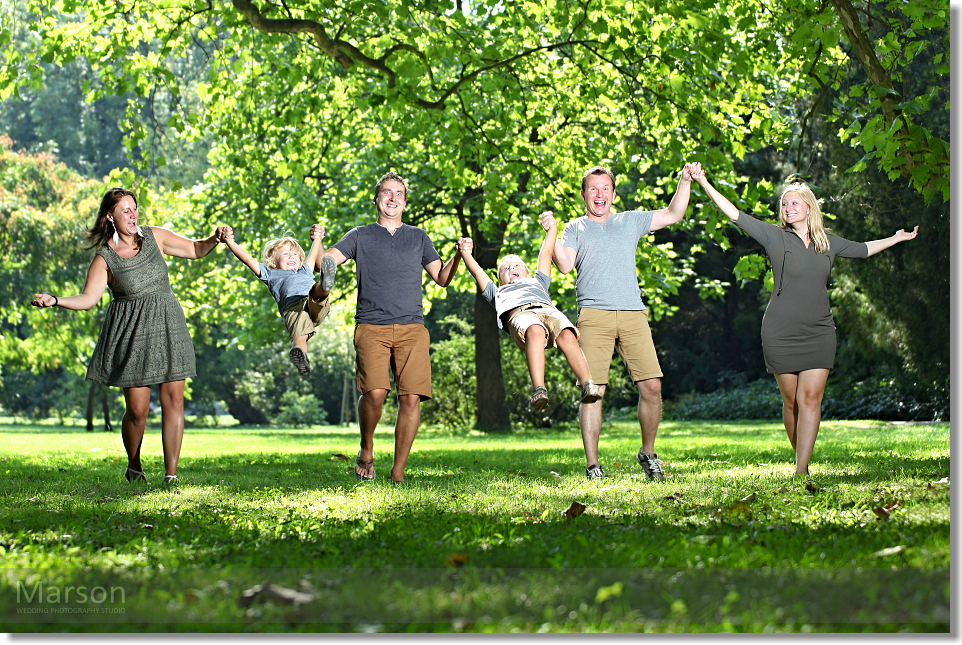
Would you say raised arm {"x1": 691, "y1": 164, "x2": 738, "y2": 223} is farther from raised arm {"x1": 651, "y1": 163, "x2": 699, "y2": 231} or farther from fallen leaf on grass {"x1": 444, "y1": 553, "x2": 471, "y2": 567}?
fallen leaf on grass {"x1": 444, "y1": 553, "x2": 471, "y2": 567}

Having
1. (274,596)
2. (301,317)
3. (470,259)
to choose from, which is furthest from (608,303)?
(274,596)

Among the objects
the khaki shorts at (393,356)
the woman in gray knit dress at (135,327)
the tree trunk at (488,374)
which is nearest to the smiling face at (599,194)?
the khaki shorts at (393,356)

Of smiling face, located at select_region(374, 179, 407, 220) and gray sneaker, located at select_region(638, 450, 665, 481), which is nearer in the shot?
gray sneaker, located at select_region(638, 450, 665, 481)

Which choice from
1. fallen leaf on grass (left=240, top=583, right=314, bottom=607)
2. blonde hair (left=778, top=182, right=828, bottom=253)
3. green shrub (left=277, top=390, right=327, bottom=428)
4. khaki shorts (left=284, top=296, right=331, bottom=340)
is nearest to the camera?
fallen leaf on grass (left=240, top=583, right=314, bottom=607)

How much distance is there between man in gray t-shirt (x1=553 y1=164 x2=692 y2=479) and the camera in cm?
666

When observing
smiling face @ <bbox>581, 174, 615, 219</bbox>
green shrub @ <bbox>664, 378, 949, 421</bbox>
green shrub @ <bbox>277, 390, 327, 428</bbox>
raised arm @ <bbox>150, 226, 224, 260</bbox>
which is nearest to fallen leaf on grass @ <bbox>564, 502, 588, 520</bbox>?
smiling face @ <bbox>581, 174, 615, 219</bbox>

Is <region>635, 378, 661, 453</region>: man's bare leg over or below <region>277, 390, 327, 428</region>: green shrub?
over

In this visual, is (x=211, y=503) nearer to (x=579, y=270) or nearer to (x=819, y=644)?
(x=579, y=270)

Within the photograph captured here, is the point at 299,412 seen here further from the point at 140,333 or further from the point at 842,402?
the point at 140,333

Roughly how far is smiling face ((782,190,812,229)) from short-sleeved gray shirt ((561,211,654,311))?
1.10 metres

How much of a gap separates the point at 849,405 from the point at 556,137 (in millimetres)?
13714

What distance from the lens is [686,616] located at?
2738mm

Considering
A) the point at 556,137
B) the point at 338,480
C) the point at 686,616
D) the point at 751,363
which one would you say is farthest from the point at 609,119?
the point at 751,363

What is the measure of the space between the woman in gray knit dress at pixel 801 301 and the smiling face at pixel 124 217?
4.37 meters
